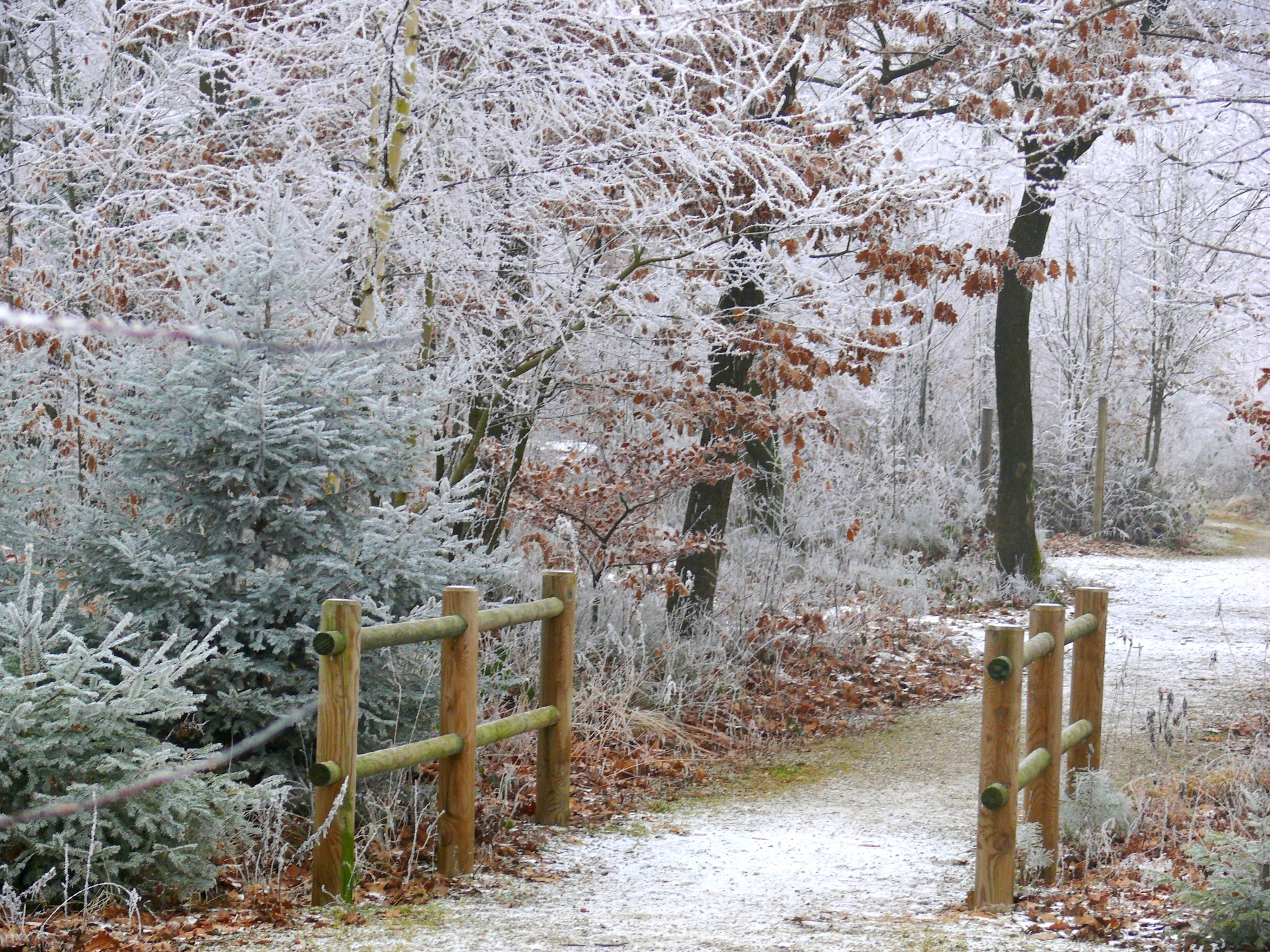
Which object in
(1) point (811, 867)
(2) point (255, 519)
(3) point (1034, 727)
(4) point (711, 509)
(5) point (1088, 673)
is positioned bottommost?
(1) point (811, 867)

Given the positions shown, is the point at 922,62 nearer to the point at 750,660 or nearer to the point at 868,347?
the point at 868,347

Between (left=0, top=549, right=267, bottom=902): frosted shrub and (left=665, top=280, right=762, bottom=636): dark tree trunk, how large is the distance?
19.0 feet

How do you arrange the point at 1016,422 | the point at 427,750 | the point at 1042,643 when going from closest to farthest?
the point at 427,750 < the point at 1042,643 < the point at 1016,422

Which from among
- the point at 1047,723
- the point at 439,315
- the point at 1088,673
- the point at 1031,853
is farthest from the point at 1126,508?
the point at 1031,853

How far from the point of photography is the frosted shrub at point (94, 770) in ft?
14.3

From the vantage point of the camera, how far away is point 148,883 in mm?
4516

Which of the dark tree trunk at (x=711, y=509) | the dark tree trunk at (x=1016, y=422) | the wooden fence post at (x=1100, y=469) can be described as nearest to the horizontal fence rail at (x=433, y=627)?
the dark tree trunk at (x=711, y=509)

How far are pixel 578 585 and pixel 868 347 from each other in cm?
283

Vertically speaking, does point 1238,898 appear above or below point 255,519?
below

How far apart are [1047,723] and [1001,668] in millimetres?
738

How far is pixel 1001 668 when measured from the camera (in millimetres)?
4883

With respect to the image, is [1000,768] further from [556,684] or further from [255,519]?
[255,519]

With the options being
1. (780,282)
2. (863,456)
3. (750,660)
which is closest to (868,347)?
(780,282)

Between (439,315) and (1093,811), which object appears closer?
(1093,811)
